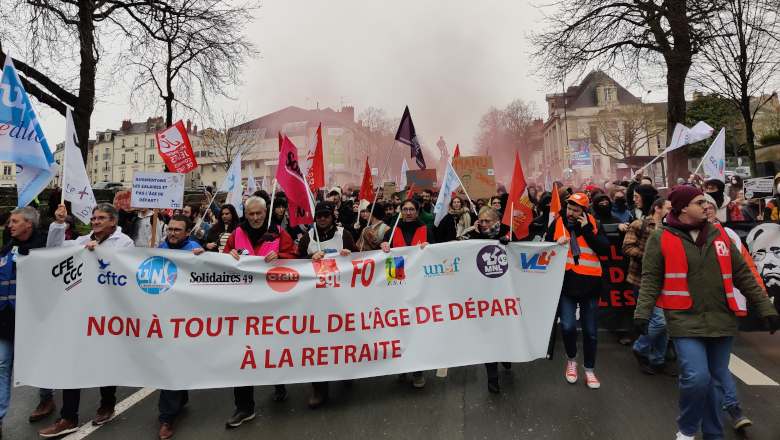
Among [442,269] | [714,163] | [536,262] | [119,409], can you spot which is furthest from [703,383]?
[714,163]

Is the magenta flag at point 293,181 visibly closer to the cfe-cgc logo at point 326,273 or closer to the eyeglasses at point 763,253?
the cfe-cgc logo at point 326,273

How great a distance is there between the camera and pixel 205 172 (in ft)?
231

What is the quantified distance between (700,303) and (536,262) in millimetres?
1521

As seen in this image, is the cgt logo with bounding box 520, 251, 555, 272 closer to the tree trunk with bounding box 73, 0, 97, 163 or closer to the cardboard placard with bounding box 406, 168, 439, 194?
the cardboard placard with bounding box 406, 168, 439, 194

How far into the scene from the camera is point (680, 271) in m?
2.98

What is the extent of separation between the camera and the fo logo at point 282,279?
393 centimetres

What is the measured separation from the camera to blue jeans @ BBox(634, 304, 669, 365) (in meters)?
4.40

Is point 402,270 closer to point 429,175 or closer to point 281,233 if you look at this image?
point 281,233

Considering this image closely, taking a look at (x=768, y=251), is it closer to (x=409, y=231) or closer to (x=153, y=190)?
(x=409, y=231)

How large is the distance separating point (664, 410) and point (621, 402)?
0.31m

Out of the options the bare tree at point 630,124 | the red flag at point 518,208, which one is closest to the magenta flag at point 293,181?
the red flag at point 518,208

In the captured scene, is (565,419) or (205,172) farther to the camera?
(205,172)

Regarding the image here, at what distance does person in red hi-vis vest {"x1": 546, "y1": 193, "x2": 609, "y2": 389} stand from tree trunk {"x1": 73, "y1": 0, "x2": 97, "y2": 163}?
11835mm

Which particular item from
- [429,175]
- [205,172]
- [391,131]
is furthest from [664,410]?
[205,172]
